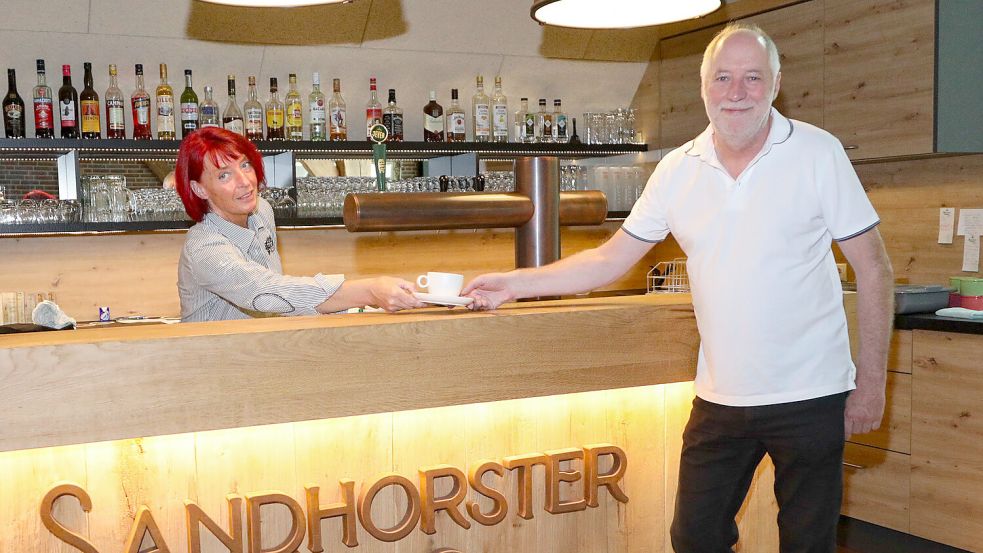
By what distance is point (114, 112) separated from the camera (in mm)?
3969

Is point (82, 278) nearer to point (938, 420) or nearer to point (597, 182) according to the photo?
point (597, 182)

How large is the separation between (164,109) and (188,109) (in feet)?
0.32

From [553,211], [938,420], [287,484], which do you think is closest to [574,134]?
[938,420]

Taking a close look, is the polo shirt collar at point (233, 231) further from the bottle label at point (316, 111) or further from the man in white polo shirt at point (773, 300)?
the bottle label at point (316, 111)

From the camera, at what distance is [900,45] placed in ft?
13.1

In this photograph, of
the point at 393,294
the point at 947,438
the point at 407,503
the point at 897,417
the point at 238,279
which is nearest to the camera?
→ the point at 407,503

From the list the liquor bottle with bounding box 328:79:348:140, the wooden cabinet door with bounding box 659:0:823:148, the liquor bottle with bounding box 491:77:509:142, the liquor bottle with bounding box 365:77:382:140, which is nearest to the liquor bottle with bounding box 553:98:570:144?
the liquor bottle with bounding box 491:77:509:142

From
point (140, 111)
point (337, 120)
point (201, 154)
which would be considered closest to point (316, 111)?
point (337, 120)

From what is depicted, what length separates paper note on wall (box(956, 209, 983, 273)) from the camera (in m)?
4.11

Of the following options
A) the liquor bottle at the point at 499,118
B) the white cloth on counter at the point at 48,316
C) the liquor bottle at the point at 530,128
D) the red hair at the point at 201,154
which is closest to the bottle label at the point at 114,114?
the red hair at the point at 201,154

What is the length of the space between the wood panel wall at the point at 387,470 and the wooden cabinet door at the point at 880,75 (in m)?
2.11

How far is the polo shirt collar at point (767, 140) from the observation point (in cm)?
197

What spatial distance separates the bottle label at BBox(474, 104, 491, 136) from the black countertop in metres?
2.02

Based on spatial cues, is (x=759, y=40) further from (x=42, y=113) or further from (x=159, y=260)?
(x=159, y=260)
